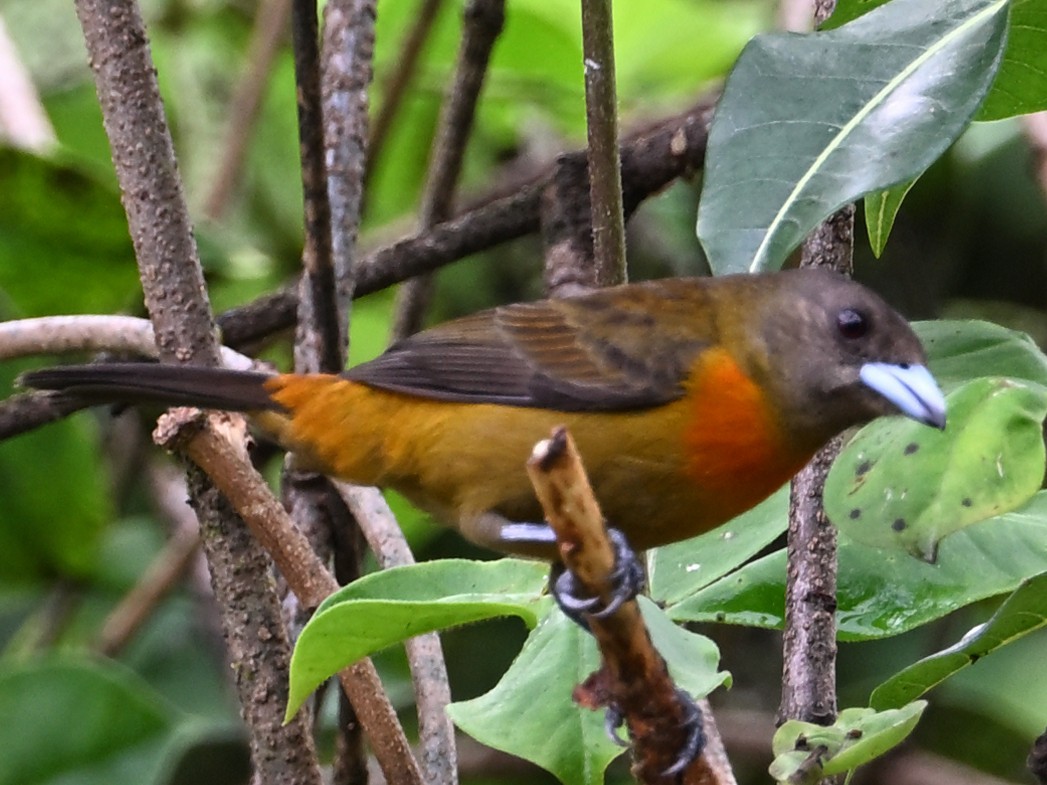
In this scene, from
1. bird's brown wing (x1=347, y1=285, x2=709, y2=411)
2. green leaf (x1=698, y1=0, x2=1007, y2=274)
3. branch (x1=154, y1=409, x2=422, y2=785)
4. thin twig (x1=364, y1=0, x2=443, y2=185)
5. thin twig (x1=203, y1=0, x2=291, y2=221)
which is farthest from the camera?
thin twig (x1=203, y1=0, x2=291, y2=221)

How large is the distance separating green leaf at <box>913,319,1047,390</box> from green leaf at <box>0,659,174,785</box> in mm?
1550

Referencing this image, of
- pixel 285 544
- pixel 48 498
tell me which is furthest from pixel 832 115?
pixel 48 498

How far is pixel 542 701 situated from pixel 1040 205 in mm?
2382

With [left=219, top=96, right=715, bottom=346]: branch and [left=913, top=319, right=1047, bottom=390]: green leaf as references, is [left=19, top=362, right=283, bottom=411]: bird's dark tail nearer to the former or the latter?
[left=219, top=96, right=715, bottom=346]: branch

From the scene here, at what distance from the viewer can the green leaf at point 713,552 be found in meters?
1.93

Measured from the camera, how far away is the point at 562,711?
159 centimetres

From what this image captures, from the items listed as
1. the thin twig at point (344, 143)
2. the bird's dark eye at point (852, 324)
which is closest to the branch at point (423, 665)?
the thin twig at point (344, 143)

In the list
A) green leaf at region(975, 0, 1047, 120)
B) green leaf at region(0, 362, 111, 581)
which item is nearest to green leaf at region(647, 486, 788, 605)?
green leaf at region(975, 0, 1047, 120)

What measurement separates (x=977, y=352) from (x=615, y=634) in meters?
0.74

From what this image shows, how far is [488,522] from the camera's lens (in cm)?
211

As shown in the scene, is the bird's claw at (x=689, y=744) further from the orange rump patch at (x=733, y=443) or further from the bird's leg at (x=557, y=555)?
the orange rump patch at (x=733, y=443)

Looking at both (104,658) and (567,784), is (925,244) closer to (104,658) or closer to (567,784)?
(104,658)

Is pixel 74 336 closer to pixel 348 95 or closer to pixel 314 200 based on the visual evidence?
pixel 314 200

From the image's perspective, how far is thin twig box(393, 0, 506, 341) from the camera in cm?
247
